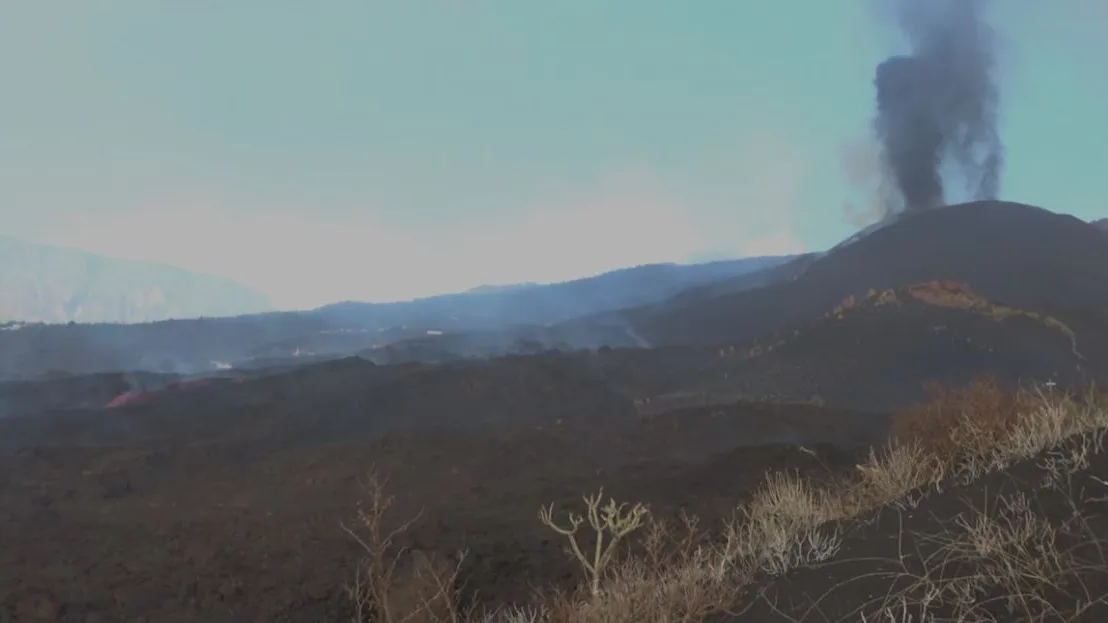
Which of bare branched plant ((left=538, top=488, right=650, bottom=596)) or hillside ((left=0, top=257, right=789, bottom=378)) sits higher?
hillside ((left=0, top=257, right=789, bottom=378))

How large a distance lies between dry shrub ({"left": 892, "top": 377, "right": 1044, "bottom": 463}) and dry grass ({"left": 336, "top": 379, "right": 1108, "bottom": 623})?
0.02m

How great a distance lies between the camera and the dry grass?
308 cm

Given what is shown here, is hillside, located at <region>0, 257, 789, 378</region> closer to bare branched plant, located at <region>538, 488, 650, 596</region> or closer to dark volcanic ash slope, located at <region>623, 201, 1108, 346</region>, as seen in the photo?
dark volcanic ash slope, located at <region>623, 201, 1108, 346</region>

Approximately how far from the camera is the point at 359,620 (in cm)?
683

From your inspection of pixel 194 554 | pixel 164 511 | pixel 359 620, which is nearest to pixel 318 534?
pixel 194 554

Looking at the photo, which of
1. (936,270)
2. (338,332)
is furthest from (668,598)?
(338,332)

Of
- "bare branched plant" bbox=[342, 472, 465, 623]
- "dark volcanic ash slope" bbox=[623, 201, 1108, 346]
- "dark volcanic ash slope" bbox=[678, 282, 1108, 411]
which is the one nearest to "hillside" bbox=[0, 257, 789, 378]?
"dark volcanic ash slope" bbox=[623, 201, 1108, 346]

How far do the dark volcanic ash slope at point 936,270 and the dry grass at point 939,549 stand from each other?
30.2 m

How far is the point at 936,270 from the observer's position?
4247 centimetres

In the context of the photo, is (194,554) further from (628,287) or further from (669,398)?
(628,287)

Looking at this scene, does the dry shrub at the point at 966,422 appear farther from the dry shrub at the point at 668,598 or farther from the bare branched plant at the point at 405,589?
the bare branched plant at the point at 405,589

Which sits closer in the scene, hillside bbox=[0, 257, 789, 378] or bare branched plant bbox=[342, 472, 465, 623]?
bare branched plant bbox=[342, 472, 465, 623]

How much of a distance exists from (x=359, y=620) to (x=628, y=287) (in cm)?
7542

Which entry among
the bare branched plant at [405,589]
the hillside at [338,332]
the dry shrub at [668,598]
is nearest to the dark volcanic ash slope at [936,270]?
the hillside at [338,332]
